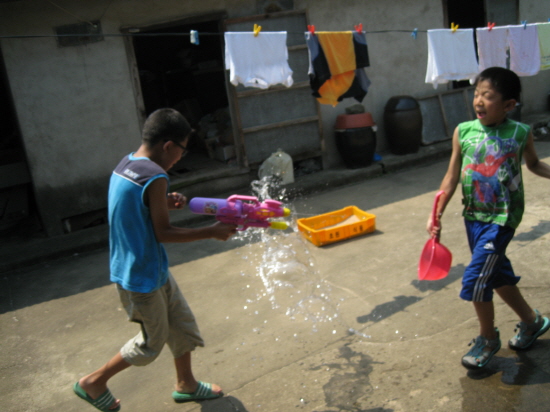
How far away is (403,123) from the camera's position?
8.56 m

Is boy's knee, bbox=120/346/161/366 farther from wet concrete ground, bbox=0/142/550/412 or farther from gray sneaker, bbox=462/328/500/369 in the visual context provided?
gray sneaker, bbox=462/328/500/369

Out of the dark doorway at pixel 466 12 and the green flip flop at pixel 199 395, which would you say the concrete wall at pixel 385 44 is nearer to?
the dark doorway at pixel 466 12

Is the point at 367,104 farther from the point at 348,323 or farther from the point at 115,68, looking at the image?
the point at 348,323

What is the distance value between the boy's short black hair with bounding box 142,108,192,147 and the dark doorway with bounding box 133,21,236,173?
762 cm

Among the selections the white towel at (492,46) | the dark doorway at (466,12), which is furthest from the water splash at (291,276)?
the dark doorway at (466,12)

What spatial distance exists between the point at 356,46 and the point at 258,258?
320 centimetres

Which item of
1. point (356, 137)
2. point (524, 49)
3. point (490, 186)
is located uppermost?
point (524, 49)

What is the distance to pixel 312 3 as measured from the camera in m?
8.08

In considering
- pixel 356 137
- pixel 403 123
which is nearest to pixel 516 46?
pixel 403 123

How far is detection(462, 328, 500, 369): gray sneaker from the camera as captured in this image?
3.04 m

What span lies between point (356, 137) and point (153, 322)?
19.7 feet

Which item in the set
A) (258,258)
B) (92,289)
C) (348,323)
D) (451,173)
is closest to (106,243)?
(92,289)

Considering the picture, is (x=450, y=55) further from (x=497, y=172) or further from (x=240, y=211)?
(x=240, y=211)

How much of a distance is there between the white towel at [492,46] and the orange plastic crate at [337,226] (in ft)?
10.3
